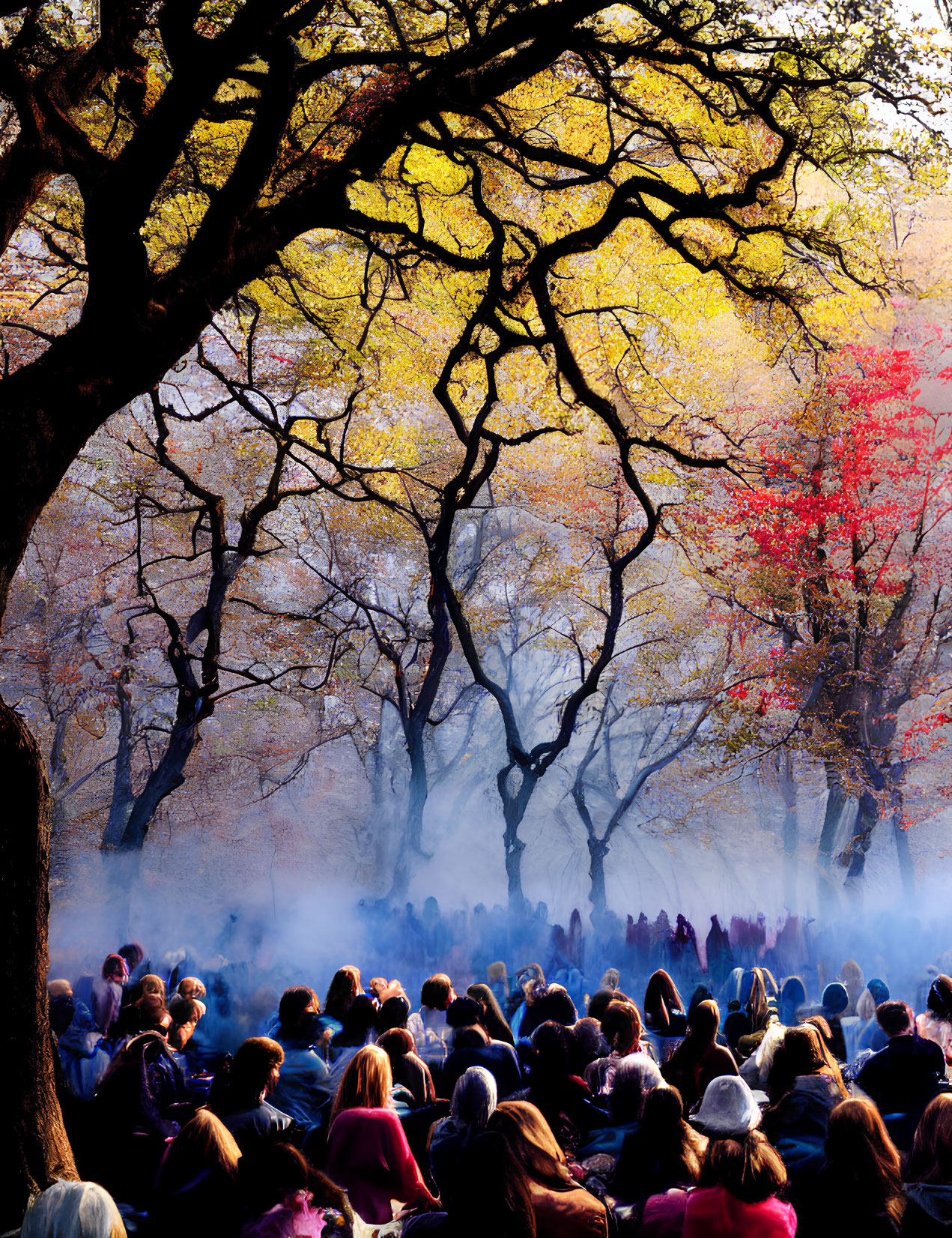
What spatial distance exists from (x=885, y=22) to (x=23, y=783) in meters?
8.25

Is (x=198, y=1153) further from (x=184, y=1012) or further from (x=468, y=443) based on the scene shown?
(x=468, y=443)

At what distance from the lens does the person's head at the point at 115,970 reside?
8469 millimetres

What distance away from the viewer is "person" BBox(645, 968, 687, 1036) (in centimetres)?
664

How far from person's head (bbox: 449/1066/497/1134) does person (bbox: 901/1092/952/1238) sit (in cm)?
176

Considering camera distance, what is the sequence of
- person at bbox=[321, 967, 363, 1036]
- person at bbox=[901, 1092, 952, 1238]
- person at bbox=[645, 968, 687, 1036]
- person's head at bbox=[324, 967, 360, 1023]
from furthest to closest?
1. person at bbox=[645, 968, 687, 1036]
2. person's head at bbox=[324, 967, 360, 1023]
3. person at bbox=[321, 967, 363, 1036]
4. person at bbox=[901, 1092, 952, 1238]

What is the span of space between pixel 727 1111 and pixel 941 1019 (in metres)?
3.19

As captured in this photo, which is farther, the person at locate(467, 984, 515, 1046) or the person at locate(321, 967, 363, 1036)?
the person at locate(467, 984, 515, 1046)

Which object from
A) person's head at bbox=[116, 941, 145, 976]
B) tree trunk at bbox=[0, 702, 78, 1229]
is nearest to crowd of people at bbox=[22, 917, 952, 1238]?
tree trunk at bbox=[0, 702, 78, 1229]

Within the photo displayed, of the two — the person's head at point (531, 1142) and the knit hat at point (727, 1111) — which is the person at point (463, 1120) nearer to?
the person's head at point (531, 1142)

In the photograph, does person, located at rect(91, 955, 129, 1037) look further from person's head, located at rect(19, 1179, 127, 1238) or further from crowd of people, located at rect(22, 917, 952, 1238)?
person's head, located at rect(19, 1179, 127, 1238)

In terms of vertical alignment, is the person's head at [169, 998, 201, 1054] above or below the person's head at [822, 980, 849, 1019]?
below

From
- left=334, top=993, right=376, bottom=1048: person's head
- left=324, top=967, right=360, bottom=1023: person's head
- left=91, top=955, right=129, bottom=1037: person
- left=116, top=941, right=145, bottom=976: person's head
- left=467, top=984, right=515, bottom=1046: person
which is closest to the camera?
left=334, top=993, right=376, bottom=1048: person's head

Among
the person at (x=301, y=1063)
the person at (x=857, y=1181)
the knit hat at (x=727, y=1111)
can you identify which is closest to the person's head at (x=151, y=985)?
the person at (x=301, y=1063)

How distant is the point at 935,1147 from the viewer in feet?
11.5
